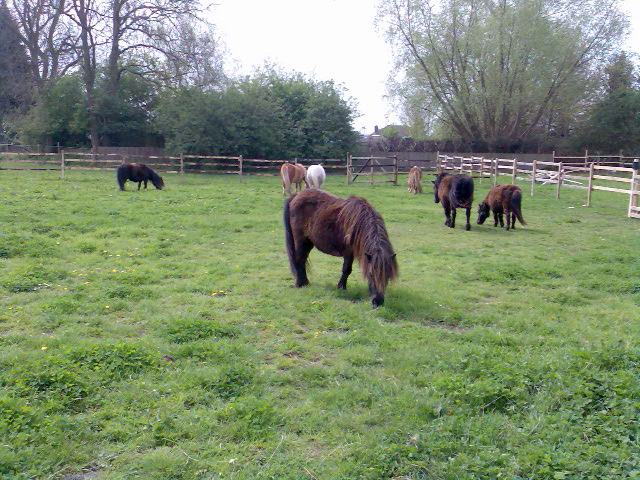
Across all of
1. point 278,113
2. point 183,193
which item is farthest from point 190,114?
point 183,193

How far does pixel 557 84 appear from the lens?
32750mm

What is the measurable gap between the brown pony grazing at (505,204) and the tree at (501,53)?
22295mm

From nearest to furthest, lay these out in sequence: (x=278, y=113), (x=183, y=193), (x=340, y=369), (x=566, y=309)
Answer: (x=340, y=369) < (x=566, y=309) < (x=183, y=193) < (x=278, y=113)

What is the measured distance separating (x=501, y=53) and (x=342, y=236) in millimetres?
29208

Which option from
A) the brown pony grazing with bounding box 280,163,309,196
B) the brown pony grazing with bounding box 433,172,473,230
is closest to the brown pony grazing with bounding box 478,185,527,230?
the brown pony grazing with bounding box 433,172,473,230

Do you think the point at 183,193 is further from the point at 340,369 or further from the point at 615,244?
the point at 340,369

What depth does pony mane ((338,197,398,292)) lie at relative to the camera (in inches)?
232

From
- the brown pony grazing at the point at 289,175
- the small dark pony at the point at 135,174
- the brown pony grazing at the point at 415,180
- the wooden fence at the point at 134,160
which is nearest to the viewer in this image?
the small dark pony at the point at 135,174

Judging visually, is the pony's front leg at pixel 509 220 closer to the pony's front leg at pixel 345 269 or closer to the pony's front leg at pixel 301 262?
the pony's front leg at pixel 345 269

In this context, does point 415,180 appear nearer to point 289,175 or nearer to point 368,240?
point 289,175

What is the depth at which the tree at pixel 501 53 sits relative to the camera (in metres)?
30.5

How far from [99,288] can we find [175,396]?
10.7 ft

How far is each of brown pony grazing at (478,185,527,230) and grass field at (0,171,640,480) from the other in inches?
96.9

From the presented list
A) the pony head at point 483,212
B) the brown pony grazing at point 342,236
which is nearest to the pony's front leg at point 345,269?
the brown pony grazing at point 342,236
